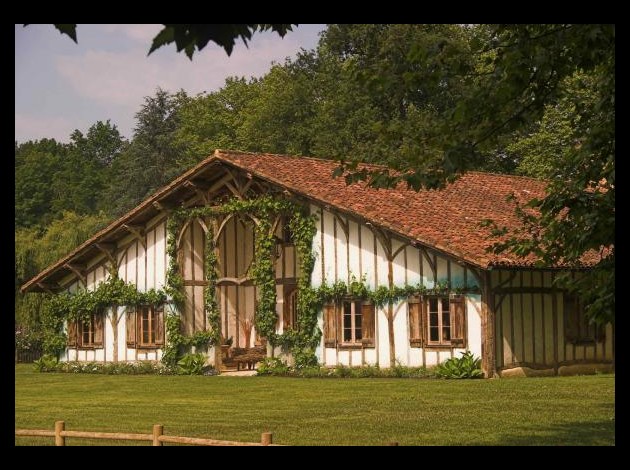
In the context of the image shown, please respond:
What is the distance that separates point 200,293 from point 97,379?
14.5 feet

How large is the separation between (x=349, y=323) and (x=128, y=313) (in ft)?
26.8

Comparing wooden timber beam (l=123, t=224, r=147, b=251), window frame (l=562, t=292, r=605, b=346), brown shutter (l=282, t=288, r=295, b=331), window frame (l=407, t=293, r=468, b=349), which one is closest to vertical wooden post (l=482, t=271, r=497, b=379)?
window frame (l=407, t=293, r=468, b=349)

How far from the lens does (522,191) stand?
36250mm

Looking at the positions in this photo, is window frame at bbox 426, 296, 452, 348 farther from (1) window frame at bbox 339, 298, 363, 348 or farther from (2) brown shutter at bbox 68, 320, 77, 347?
(2) brown shutter at bbox 68, 320, 77, 347

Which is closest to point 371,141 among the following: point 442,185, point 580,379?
point 580,379

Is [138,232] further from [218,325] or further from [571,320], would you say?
[571,320]

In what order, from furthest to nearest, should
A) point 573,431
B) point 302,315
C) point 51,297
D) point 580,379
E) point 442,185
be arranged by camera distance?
point 51,297
point 302,315
point 580,379
point 573,431
point 442,185

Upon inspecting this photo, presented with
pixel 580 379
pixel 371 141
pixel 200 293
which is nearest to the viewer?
pixel 580 379

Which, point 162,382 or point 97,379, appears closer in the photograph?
point 162,382

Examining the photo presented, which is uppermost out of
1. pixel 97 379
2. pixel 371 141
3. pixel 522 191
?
pixel 371 141

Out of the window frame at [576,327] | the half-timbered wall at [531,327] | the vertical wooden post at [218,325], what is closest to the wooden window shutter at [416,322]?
the half-timbered wall at [531,327]

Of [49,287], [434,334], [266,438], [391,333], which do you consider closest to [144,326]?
[49,287]

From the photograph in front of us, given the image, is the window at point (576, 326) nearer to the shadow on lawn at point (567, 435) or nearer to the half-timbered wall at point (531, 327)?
the half-timbered wall at point (531, 327)
